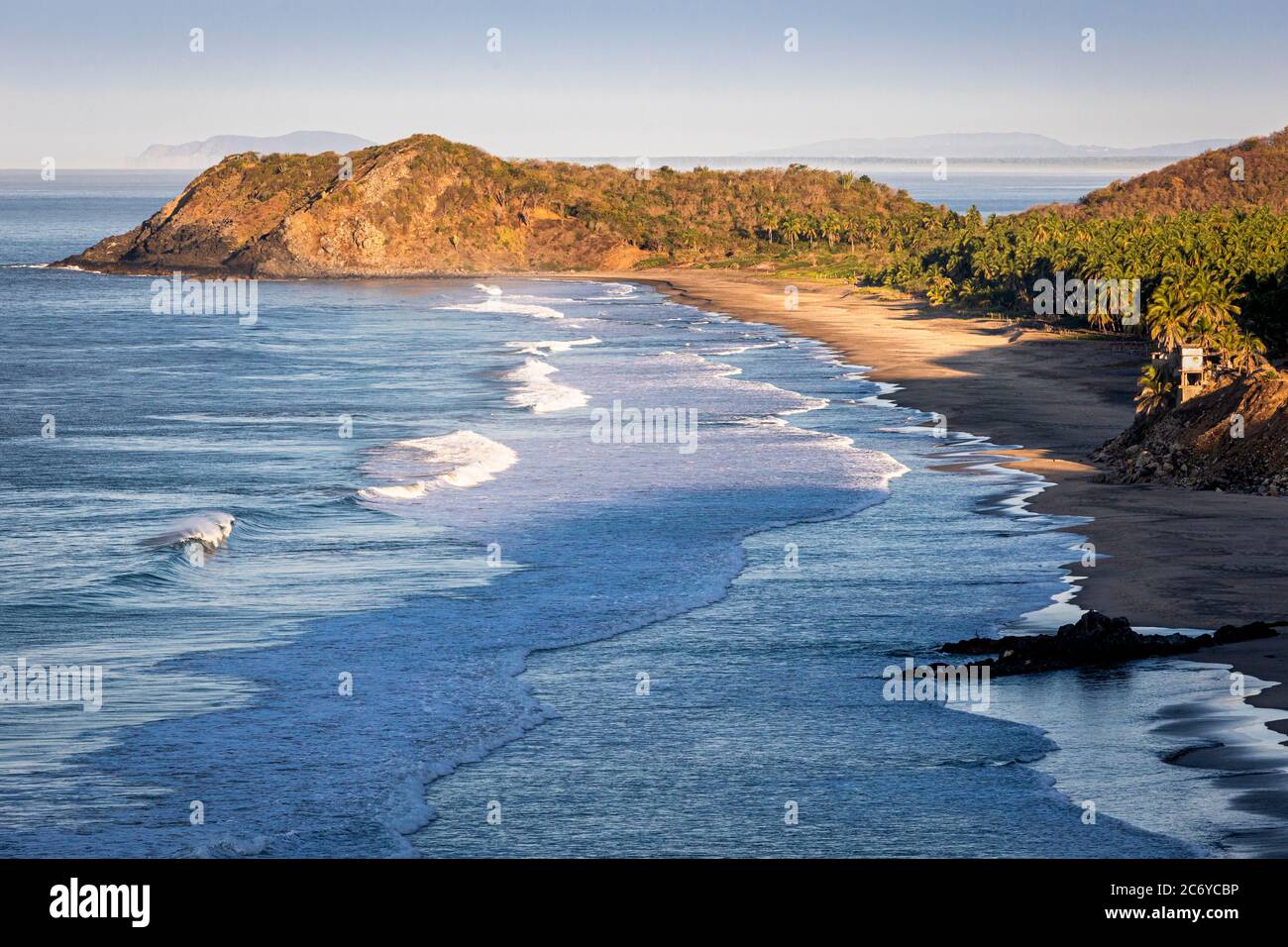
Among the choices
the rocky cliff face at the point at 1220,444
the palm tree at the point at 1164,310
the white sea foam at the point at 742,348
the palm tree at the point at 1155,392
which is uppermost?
the palm tree at the point at 1164,310

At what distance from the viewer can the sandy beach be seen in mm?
27328

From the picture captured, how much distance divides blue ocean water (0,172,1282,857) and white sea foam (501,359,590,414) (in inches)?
203

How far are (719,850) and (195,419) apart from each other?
50462 millimetres

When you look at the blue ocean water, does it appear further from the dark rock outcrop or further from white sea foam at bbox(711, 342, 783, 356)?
white sea foam at bbox(711, 342, 783, 356)

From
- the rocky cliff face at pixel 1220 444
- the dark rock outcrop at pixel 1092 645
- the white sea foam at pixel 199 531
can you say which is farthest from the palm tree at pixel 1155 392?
the white sea foam at pixel 199 531

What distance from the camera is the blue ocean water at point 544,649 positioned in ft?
57.1

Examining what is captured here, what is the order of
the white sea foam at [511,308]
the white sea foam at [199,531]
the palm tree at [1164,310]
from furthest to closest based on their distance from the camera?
the white sea foam at [511,308], the palm tree at [1164,310], the white sea foam at [199,531]

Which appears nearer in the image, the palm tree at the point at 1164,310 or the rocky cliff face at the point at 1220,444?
the rocky cliff face at the point at 1220,444

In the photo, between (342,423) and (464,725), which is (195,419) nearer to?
(342,423)

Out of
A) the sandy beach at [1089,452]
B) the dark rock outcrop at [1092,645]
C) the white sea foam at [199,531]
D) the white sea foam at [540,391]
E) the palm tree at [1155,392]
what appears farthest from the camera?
the white sea foam at [540,391]

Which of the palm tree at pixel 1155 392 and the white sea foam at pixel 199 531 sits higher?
the palm tree at pixel 1155 392

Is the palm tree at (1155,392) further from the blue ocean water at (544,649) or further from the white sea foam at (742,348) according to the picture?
the white sea foam at (742,348)

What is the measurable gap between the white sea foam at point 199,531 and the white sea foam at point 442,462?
→ 17.0 feet

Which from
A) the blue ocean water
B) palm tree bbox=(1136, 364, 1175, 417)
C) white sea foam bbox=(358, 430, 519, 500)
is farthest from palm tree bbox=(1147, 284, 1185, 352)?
white sea foam bbox=(358, 430, 519, 500)
